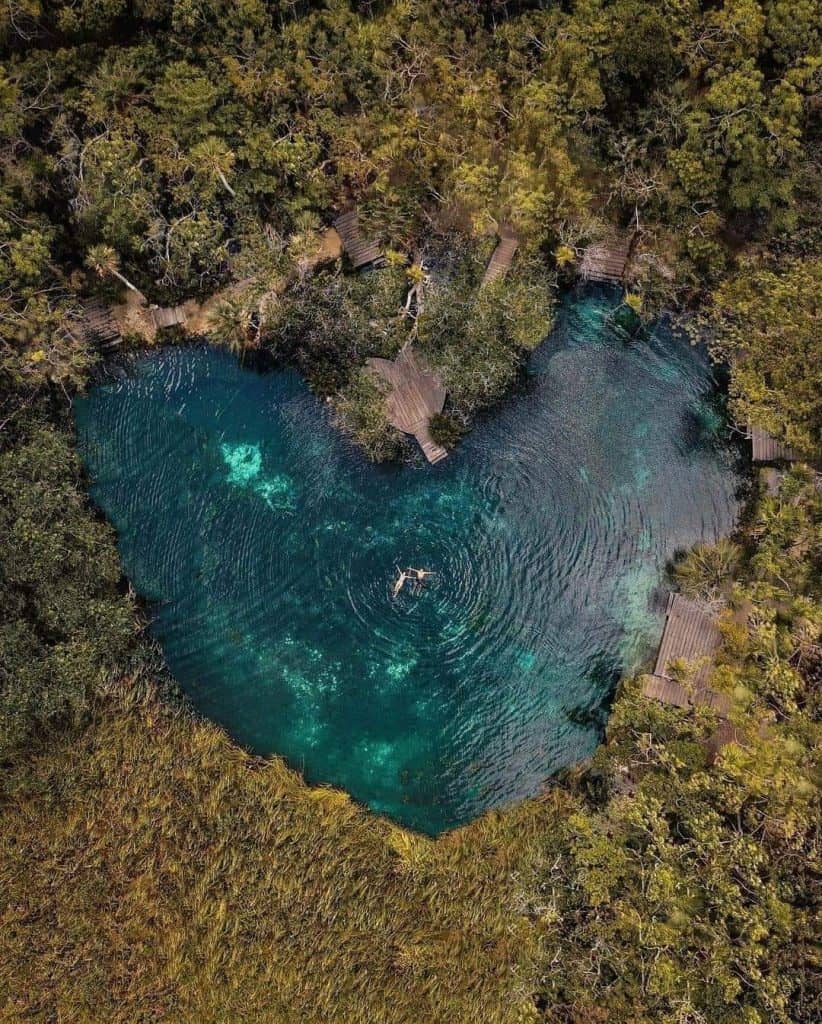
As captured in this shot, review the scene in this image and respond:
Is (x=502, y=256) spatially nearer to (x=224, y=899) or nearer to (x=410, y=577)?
(x=410, y=577)

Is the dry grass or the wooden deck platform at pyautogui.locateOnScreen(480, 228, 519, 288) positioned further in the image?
the wooden deck platform at pyautogui.locateOnScreen(480, 228, 519, 288)

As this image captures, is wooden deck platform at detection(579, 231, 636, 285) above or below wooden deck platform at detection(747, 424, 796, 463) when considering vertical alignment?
above

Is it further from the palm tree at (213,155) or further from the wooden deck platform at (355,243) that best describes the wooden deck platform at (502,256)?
the palm tree at (213,155)

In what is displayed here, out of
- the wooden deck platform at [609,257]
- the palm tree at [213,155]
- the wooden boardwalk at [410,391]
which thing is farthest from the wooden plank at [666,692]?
the palm tree at [213,155]

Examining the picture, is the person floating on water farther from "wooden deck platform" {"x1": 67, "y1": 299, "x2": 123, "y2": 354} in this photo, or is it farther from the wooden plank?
"wooden deck platform" {"x1": 67, "y1": 299, "x2": 123, "y2": 354}

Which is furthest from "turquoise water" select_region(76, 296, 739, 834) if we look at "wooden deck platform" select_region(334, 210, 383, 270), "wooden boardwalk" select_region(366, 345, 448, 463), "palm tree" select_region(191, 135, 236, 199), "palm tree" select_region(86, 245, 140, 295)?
"palm tree" select_region(191, 135, 236, 199)

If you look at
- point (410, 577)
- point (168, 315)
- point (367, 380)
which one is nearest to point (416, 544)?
point (410, 577)
